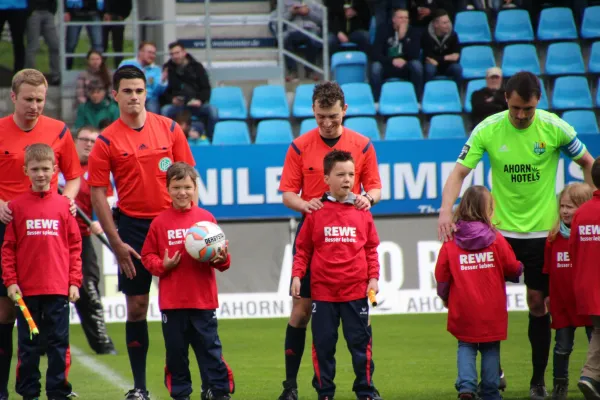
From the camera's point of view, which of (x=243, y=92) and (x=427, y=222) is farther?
(x=243, y=92)

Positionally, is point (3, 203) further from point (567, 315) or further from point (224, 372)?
point (567, 315)

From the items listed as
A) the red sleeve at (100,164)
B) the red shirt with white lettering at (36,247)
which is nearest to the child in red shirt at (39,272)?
the red shirt with white lettering at (36,247)

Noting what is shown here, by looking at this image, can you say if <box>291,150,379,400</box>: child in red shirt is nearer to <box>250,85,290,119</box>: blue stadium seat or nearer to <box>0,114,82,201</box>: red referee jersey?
<box>0,114,82,201</box>: red referee jersey

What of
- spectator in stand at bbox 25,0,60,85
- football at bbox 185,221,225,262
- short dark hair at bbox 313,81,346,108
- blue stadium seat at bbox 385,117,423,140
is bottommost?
football at bbox 185,221,225,262

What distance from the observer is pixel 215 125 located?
15.5 meters

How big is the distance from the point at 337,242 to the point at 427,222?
6.26m

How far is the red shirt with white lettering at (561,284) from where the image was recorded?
7.29 m

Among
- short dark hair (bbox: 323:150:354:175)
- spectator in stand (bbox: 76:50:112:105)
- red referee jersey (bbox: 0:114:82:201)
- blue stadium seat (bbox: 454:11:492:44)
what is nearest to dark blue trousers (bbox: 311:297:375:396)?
short dark hair (bbox: 323:150:354:175)

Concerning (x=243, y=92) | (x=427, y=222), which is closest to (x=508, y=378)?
(x=427, y=222)

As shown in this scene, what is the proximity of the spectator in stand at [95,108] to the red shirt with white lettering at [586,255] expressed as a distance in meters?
9.37

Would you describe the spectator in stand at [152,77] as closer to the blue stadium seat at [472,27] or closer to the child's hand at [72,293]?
the blue stadium seat at [472,27]

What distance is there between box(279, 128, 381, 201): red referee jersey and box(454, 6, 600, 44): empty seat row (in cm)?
1094

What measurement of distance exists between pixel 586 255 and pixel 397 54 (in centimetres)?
1051

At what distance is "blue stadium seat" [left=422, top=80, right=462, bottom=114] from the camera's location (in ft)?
53.6
